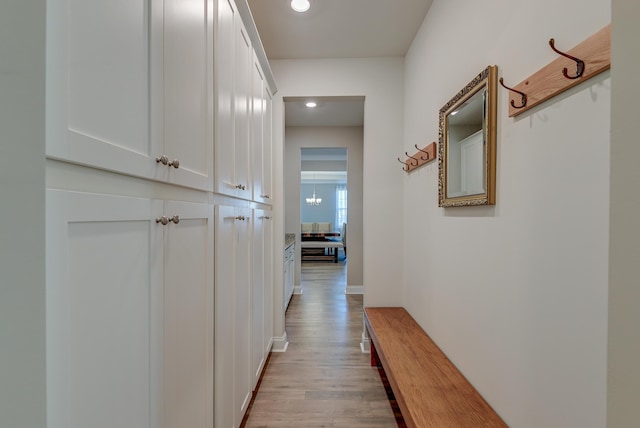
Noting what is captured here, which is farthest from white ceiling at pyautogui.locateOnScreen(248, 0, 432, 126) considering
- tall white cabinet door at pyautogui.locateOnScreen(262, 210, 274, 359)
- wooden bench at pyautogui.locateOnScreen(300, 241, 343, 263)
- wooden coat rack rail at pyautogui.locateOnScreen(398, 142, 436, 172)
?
wooden bench at pyautogui.locateOnScreen(300, 241, 343, 263)

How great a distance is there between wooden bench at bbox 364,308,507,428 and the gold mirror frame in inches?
33.9

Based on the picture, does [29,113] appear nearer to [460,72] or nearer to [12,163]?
[12,163]

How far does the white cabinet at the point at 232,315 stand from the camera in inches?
53.3

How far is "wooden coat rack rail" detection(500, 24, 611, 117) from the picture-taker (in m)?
0.77

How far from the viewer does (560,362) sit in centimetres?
92

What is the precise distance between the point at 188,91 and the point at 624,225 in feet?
3.88

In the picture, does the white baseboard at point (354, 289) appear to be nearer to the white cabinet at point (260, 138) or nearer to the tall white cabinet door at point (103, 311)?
the white cabinet at point (260, 138)

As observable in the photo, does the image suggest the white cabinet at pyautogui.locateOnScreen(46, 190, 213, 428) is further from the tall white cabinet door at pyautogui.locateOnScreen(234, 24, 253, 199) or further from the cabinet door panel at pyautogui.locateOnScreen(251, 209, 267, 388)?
the cabinet door panel at pyautogui.locateOnScreen(251, 209, 267, 388)

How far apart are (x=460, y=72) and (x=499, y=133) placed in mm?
569

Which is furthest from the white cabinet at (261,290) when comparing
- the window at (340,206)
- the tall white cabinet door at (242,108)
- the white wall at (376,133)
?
the window at (340,206)

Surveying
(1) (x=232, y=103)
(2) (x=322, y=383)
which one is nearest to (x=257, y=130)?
(1) (x=232, y=103)

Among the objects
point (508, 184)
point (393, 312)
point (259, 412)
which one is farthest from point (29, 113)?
point (393, 312)

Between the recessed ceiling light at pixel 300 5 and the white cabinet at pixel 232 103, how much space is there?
50 cm

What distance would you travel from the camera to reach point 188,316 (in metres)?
1.07
